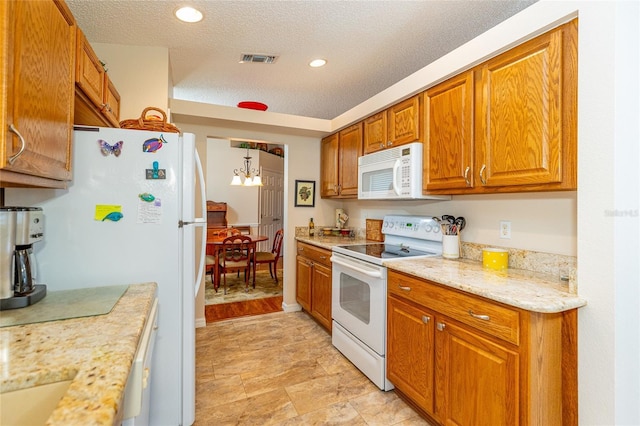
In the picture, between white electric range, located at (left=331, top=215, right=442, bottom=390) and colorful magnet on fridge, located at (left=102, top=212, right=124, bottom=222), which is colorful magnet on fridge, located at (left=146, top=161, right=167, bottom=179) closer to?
colorful magnet on fridge, located at (left=102, top=212, right=124, bottom=222)

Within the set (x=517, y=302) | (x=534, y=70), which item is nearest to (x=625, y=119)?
(x=534, y=70)

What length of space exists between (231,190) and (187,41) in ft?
15.6

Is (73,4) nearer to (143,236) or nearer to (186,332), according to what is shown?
(143,236)

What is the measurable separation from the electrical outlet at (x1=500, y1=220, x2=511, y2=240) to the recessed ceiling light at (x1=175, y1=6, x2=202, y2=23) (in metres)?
2.36

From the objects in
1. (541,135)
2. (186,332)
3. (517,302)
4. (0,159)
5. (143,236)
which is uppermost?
(541,135)

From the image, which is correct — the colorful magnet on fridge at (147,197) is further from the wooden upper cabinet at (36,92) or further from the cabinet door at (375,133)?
the cabinet door at (375,133)

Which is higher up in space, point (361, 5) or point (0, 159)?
point (361, 5)

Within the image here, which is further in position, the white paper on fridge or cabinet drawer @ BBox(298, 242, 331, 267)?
cabinet drawer @ BBox(298, 242, 331, 267)

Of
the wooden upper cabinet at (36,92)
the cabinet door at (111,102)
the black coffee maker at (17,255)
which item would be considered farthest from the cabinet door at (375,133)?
the black coffee maker at (17,255)

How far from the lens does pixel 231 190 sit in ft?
22.4

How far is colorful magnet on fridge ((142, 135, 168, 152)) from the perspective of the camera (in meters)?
1.52

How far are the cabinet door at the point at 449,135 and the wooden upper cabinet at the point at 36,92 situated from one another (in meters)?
2.03

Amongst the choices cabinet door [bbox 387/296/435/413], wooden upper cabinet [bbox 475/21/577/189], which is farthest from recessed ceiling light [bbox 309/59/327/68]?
cabinet door [bbox 387/296/435/413]

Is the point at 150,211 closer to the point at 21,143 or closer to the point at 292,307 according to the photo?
the point at 21,143
